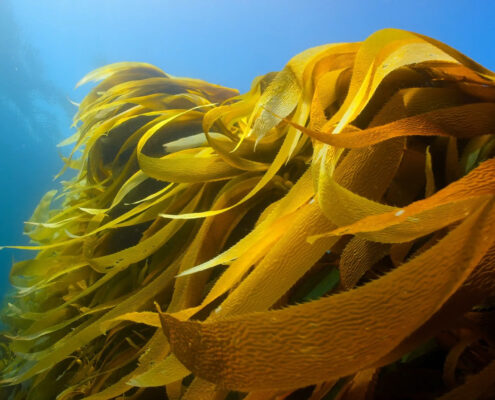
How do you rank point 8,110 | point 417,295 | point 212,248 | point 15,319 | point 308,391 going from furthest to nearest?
point 8,110 < point 15,319 < point 212,248 < point 308,391 < point 417,295

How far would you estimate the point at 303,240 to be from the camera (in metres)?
0.23

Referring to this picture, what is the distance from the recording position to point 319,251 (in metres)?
0.22

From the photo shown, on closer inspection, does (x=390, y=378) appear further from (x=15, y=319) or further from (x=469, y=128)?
(x=15, y=319)

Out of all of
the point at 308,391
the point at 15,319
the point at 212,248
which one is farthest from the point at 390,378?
the point at 15,319

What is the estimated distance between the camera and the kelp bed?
5.7 inches

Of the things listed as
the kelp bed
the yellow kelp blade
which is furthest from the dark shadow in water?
the yellow kelp blade

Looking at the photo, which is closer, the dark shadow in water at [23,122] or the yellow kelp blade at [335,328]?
the yellow kelp blade at [335,328]

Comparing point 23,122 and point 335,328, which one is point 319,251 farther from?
point 23,122

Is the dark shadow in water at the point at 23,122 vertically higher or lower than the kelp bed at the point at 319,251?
higher

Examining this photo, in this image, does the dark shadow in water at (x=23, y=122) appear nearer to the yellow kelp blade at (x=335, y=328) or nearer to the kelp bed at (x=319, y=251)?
the kelp bed at (x=319, y=251)

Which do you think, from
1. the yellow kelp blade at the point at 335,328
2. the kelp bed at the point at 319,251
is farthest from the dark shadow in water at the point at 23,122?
the yellow kelp blade at the point at 335,328

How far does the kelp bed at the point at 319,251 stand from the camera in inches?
5.7

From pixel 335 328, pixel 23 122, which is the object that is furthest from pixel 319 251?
pixel 23 122

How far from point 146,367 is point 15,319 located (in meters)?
0.64
